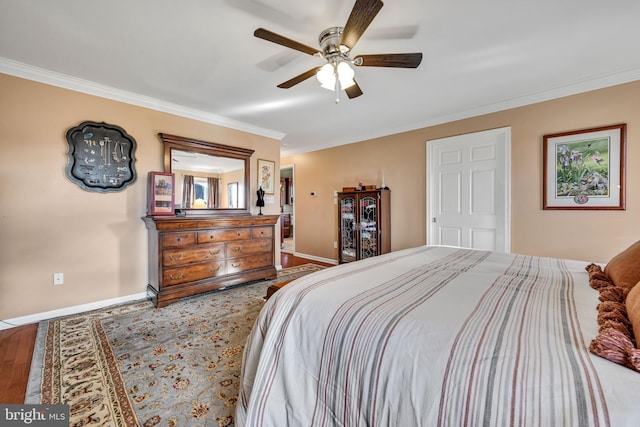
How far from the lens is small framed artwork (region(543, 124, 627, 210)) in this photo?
2.64m

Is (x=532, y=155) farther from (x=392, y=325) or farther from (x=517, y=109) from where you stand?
(x=392, y=325)

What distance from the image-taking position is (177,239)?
9.75 feet

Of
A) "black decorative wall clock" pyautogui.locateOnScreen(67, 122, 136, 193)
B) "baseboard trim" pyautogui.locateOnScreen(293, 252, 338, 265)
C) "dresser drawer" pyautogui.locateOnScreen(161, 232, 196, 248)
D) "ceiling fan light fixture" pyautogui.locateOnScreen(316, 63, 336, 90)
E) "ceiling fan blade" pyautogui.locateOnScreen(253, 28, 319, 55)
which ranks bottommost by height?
"baseboard trim" pyautogui.locateOnScreen(293, 252, 338, 265)

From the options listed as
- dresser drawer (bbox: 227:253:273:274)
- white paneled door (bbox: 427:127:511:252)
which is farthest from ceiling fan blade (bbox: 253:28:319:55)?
white paneled door (bbox: 427:127:511:252)

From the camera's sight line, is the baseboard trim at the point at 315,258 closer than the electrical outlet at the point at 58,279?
No

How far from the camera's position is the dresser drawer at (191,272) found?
2.93 meters

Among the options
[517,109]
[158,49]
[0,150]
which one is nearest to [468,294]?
[158,49]

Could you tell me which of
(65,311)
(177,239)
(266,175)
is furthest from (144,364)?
(266,175)

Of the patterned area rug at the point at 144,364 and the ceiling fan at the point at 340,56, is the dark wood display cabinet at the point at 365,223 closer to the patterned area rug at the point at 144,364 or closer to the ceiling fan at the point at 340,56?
the patterned area rug at the point at 144,364

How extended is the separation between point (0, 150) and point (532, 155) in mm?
5563

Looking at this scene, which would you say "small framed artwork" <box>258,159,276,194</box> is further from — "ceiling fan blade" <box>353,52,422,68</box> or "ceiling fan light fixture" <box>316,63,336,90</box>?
"ceiling fan blade" <box>353,52,422,68</box>

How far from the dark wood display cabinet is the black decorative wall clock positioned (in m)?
3.15

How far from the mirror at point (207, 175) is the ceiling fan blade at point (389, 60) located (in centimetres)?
261

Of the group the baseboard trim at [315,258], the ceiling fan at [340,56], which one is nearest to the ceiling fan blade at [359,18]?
the ceiling fan at [340,56]
